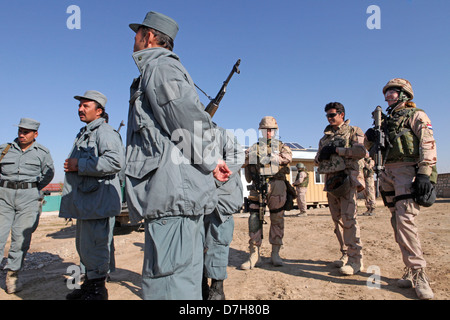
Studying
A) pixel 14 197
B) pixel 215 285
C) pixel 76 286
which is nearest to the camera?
pixel 215 285

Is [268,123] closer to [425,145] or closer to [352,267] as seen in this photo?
[425,145]

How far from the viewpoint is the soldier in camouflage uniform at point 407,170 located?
3.15 metres

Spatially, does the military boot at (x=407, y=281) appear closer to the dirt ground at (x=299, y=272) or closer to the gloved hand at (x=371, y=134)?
the dirt ground at (x=299, y=272)

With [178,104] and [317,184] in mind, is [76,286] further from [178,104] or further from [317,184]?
[317,184]

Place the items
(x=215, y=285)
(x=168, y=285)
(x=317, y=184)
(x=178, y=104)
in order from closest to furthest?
(x=168, y=285) < (x=178, y=104) < (x=215, y=285) < (x=317, y=184)

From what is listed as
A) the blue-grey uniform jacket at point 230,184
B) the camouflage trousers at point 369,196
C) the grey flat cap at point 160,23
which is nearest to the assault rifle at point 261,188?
the blue-grey uniform jacket at point 230,184

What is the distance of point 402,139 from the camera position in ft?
11.3

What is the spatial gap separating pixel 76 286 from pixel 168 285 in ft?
10.1

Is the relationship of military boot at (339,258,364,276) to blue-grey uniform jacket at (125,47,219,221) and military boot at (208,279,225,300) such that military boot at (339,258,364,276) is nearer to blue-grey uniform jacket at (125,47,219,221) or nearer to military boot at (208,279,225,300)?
military boot at (208,279,225,300)

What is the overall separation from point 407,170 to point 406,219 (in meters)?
0.59

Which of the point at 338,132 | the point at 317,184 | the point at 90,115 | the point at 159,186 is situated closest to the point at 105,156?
the point at 90,115

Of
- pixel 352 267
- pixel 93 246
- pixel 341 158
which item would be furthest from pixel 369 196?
pixel 93 246

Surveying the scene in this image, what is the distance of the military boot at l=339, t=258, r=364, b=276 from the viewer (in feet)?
12.6

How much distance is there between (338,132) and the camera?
4.44m
